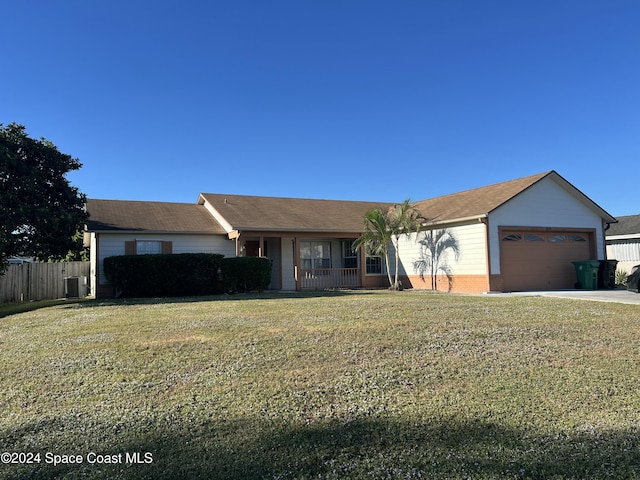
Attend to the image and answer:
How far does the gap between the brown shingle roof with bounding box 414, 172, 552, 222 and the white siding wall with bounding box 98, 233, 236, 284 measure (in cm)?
869

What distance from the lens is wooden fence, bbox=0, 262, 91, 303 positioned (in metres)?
18.6

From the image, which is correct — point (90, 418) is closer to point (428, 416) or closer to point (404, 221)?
A: point (428, 416)

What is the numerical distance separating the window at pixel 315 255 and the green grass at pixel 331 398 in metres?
12.1

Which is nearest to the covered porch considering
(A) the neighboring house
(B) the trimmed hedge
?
(B) the trimmed hedge

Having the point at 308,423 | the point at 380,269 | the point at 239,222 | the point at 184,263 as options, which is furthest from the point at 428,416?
the point at 380,269

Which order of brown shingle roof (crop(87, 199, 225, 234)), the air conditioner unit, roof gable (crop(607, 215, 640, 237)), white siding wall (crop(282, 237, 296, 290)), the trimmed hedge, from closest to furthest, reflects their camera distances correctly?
1. the trimmed hedge
2. brown shingle roof (crop(87, 199, 225, 234))
3. the air conditioner unit
4. white siding wall (crop(282, 237, 296, 290))
5. roof gable (crop(607, 215, 640, 237))

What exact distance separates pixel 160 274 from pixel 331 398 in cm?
1307

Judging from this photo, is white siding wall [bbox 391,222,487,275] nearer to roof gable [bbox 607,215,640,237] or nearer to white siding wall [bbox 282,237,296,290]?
white siding wall [bbox 282,237,296,290]

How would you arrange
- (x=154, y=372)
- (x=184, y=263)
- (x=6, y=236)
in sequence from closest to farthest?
(x=154, y=372) → (x=6, y=236) → (x=184, y=263)

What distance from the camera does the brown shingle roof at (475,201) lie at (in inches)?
693

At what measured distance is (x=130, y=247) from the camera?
18781 millimetres

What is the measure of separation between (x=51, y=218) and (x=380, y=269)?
13.5 metres

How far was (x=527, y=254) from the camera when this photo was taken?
17.8 meters

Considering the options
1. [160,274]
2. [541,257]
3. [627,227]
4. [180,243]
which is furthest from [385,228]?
[627,227]
